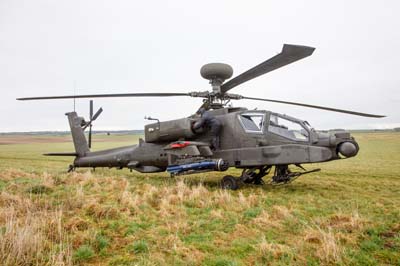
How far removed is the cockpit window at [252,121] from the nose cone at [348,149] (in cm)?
260

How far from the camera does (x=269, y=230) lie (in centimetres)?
501

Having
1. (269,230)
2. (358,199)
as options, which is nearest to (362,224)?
(269,230)

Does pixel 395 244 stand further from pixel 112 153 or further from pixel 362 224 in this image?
pixel 112 153

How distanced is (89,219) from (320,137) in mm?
7057

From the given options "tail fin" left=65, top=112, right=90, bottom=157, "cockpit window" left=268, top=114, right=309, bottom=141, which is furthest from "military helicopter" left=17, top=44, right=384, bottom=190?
"tail fin" left=65, top=112, right=90, bottom=157

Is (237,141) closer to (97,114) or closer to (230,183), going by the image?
(230,183)

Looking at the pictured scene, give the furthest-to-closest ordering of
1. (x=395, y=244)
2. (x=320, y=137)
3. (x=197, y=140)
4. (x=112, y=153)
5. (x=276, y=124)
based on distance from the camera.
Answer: (x=112, y=153)
(x=197, y=140)
(x=276, y=124)
(x=320, y=137)
(x=395, y=244)

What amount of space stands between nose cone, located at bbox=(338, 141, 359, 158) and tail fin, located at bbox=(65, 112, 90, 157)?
40.0 feet

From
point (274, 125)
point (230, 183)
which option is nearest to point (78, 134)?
point (230, 183)

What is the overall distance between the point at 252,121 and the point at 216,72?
87.6 inches

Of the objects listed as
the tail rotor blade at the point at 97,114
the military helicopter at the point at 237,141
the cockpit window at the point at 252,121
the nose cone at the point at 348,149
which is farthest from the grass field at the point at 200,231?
the tail rotor blade at the point at 97,114

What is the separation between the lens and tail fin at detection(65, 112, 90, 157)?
14.3 m

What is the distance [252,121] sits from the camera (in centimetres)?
975

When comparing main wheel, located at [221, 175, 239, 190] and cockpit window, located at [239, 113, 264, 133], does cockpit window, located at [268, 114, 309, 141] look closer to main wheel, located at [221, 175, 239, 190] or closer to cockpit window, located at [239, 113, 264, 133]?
cockpit window, located at [239, 113, 264, 133]
